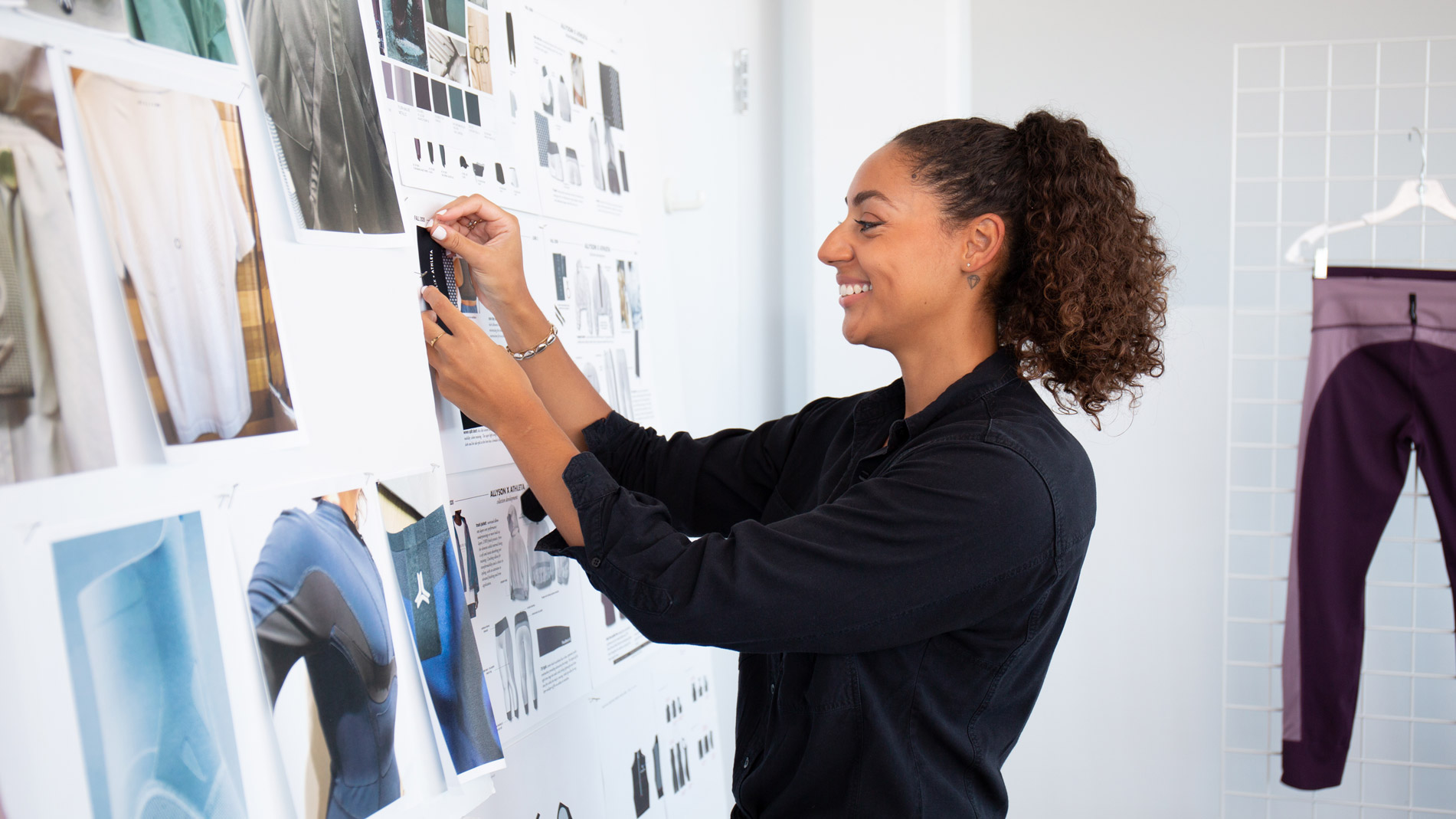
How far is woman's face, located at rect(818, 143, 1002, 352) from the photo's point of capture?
46.3 inches

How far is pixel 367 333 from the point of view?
36.5 inches

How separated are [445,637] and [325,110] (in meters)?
0.53

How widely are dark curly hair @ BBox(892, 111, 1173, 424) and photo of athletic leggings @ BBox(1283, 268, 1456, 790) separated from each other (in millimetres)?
1385

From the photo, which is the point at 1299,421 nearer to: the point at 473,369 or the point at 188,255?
the point at 473,369

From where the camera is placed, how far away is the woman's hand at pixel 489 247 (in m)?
1.08

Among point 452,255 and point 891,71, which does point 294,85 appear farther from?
point 891,71

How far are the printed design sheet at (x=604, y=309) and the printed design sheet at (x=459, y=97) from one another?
0.34 ft

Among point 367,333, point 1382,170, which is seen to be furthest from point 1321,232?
point 367,333

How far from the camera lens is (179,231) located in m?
0.73

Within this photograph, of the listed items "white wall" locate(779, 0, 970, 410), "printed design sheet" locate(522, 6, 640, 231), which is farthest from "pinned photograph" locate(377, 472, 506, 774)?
"white wall" locate(779, 0, 970, 410)

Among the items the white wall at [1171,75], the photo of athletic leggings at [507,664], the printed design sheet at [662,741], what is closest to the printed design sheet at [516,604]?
the photo of athletic leggings at [507,664]

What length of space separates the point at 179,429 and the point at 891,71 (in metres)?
2.17

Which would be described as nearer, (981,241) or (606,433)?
(981,241)

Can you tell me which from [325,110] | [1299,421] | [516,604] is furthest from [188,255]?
[1299,421]
